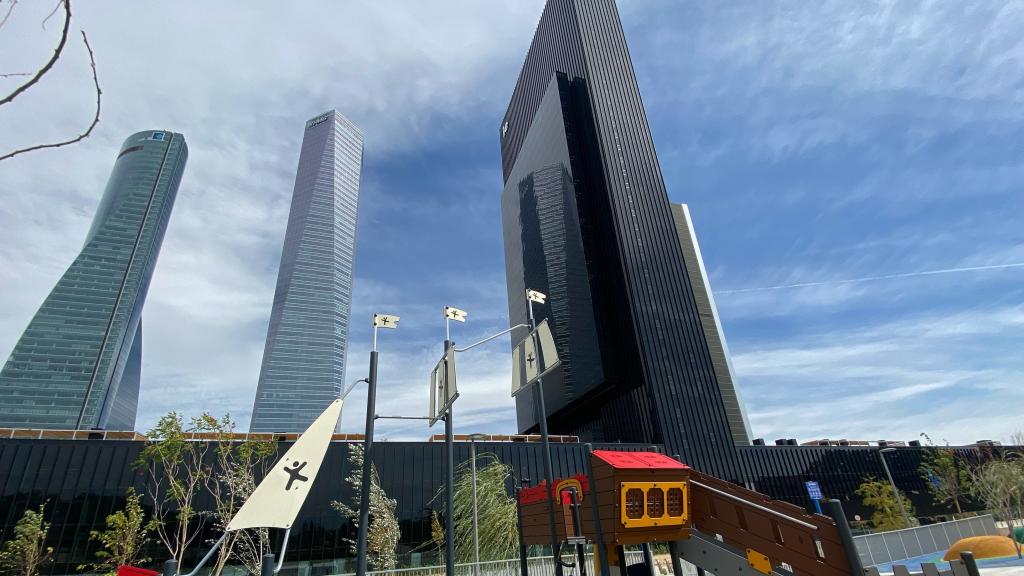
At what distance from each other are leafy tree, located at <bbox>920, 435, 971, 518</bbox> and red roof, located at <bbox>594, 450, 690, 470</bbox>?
70.5m

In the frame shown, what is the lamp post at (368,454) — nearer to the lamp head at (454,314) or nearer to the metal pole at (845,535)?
the lamp head at (454,314)

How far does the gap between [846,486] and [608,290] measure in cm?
4172

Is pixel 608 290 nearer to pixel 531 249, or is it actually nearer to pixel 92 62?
pixel 531 249

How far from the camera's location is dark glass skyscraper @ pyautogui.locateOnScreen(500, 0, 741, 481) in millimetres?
63344

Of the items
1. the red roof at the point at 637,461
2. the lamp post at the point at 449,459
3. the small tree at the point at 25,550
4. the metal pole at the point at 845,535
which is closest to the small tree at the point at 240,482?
the small tree at the point at 25,550

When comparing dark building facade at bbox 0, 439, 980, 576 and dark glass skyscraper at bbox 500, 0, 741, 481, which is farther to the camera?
dark glass skyscraper at bbox 500, 0, 741, 481

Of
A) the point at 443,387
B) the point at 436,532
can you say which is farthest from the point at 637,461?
the point at 436,532

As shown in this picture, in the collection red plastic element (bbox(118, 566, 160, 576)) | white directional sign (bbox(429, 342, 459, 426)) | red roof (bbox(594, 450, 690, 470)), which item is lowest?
red plastic element (bbox(118, 566, 160, 576))

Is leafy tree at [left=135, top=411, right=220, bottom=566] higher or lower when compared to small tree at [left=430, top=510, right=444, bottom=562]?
higher

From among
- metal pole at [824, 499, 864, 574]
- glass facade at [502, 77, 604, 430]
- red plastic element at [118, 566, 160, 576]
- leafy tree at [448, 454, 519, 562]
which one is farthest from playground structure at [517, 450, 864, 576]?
glass facade at [502, 77, 604, 430]

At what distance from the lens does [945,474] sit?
204 ft

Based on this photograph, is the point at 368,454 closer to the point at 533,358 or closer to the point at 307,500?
the point at 533,358

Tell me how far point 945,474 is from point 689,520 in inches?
2947

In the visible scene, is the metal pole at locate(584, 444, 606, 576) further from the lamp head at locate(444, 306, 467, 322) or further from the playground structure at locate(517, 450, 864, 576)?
the lamp head at locate(444, 306, 467, 322)
